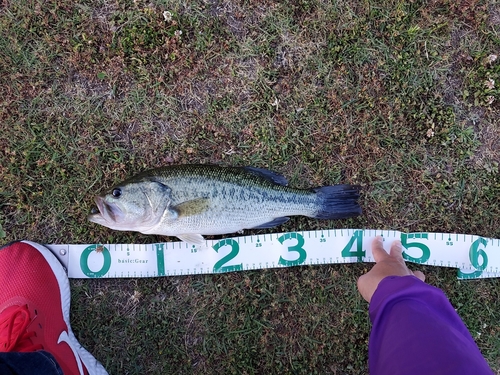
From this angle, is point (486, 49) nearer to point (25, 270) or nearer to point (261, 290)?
point (261, 290)

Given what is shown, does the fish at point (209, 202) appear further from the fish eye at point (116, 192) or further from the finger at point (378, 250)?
the finger at point (378, 250)

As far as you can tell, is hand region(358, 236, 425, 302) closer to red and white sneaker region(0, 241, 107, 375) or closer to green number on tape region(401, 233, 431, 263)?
green number on tape region(401, 233, 431, 263)

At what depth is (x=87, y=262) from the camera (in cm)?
395

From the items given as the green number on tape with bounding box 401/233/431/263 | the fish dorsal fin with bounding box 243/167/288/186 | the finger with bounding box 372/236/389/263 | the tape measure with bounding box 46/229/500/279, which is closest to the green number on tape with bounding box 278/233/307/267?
the tape measure with bounding box 46/229/500/279

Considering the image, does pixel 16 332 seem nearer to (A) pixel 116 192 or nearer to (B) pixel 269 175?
(A) pixel 116 192

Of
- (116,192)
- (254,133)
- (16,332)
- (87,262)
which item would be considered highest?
(254,133)

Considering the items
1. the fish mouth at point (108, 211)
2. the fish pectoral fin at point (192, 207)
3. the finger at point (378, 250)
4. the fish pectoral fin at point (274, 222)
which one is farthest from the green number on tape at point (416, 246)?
the fish mouth at point (108, 211)

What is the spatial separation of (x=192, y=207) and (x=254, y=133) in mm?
1084

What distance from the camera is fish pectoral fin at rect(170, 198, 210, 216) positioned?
3.62 meters

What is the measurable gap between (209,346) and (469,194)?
318 centimetres

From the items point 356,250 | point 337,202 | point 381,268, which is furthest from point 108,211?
point 381,268

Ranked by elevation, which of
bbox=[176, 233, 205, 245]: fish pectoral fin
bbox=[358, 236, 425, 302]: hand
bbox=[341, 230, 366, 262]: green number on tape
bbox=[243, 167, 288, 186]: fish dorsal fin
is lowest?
bbox=[358, 236, 425, 302]: hand

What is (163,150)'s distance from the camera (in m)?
4.09

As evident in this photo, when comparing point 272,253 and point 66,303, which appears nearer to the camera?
point 66,303
